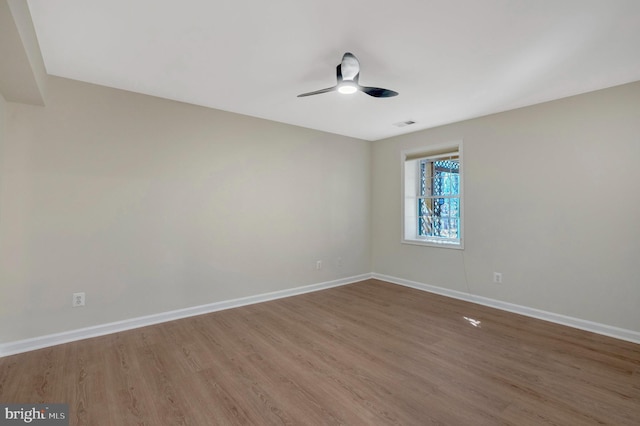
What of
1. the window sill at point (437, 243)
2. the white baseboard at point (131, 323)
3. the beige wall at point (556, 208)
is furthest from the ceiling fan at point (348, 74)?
the white baseboard at point (131, 323)

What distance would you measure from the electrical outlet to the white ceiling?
205 centimetres

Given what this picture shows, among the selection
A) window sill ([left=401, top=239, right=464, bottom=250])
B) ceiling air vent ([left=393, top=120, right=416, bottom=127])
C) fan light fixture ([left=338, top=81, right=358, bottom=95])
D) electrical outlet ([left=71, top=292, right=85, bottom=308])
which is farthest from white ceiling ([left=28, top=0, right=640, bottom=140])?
electrical outlet ([left=71, top=292, right=85, bottom=308])

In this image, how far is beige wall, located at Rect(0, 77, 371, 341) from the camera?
104 inches

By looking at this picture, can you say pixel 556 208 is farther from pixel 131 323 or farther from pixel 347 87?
pixel 131 323

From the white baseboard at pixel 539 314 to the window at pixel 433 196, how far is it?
0.67 m

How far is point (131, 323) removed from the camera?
308 centimetres

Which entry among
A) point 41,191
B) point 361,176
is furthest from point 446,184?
point 41,191

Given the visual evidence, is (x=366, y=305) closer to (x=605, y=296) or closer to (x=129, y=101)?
(x=605, y=296)

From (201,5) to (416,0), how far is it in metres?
1.30

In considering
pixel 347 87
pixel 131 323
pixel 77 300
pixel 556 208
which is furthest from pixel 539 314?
pixel 77 300

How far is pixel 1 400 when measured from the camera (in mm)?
1917

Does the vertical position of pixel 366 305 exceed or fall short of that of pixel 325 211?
it falls short

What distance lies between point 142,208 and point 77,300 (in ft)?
3.37

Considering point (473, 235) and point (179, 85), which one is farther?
point (473, 235)
